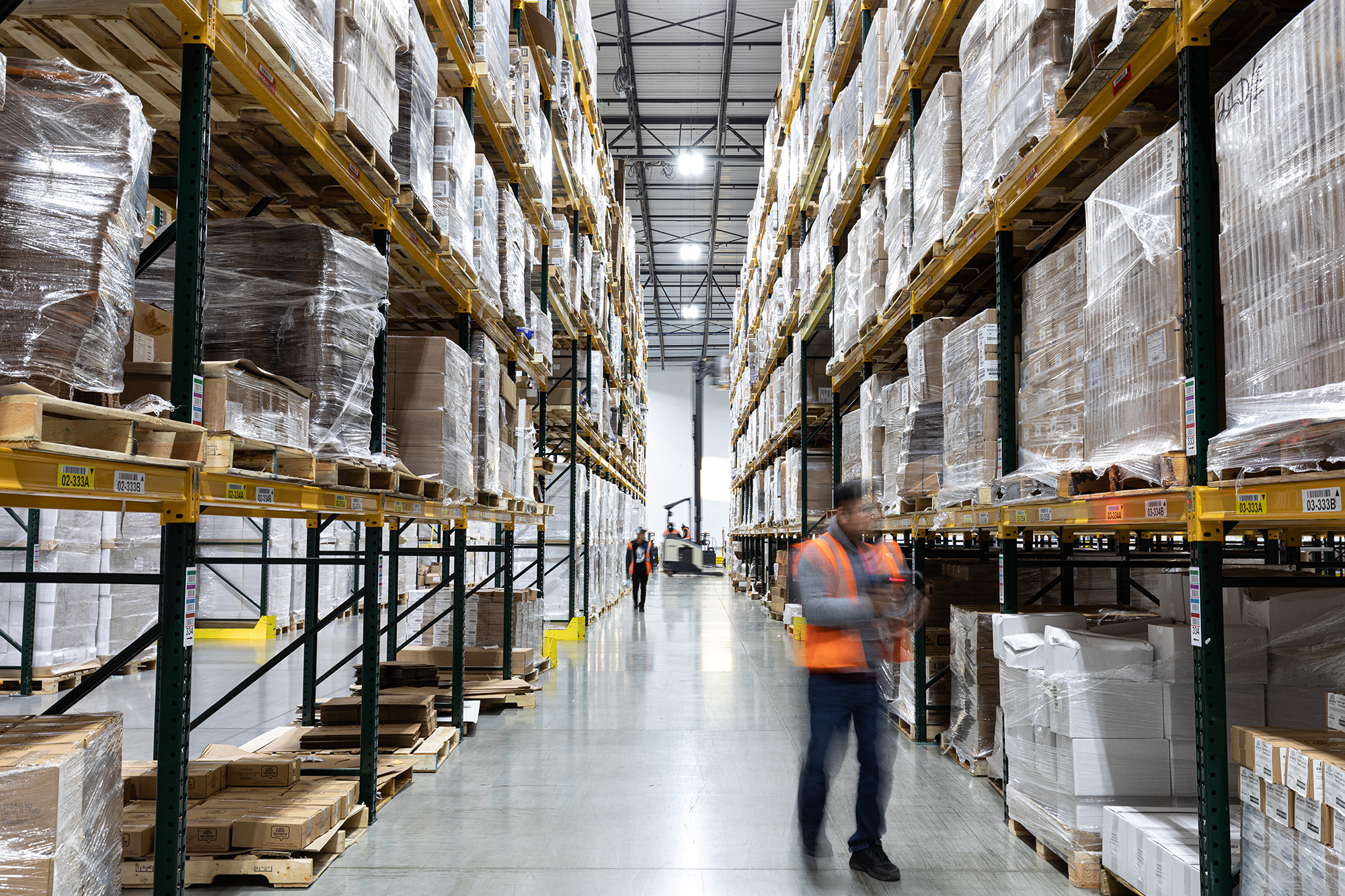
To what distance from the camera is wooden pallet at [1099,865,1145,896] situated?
3668 mm

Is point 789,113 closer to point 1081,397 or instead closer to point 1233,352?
point 1081,397

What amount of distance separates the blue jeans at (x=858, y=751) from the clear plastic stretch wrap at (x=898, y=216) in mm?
3317

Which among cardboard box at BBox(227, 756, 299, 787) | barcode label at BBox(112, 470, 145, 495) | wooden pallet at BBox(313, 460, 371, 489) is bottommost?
cardboard box at BBox(227, 756, 299, 787)

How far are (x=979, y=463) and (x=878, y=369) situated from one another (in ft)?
14.4

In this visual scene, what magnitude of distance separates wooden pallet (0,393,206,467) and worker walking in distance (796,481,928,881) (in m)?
2.34

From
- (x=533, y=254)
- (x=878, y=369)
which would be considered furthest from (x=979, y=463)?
(x=533, y=254)

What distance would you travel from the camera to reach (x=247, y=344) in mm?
3922

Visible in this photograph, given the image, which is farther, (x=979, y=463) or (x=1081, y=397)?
(x=979, y=463)

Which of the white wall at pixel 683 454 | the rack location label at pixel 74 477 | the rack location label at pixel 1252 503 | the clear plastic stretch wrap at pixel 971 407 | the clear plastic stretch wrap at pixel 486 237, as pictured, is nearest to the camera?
the rack location label at pixel 74 477

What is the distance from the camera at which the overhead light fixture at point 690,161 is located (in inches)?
741

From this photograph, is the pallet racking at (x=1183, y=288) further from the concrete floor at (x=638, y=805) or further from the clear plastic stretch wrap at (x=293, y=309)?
the clear plastic stretch wrap at (x=293, y=309)

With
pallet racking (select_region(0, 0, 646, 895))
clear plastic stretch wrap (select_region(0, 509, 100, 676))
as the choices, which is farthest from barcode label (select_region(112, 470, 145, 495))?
clear plastic stretch wrap (select_region(0, 509, 100, 676))

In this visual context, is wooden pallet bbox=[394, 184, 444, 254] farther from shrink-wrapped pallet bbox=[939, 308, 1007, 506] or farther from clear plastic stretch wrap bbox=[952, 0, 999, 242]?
shrink-wrapped pallet bbox=[939, 308, 1007, 506]

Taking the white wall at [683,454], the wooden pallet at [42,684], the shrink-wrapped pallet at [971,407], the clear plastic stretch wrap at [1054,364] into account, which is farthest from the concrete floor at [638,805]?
the white wall at [683,454]
